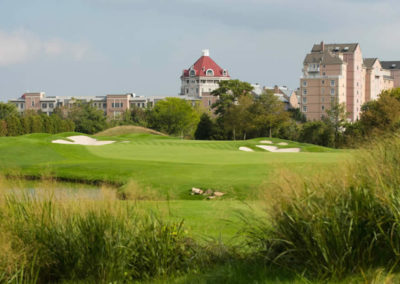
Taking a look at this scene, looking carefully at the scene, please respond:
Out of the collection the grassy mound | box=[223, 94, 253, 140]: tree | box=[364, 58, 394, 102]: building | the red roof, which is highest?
the red roof

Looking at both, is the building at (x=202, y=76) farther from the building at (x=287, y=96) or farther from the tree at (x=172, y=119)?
the tree at (x=172, y=119)

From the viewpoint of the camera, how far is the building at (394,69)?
166 meters

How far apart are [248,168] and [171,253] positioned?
10907mm

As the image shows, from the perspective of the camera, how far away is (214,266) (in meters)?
6.82

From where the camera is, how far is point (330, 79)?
432 feet

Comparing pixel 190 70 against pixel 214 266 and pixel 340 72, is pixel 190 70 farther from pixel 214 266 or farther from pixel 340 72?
pixel 214 266

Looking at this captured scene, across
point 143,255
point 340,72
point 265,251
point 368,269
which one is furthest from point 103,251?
point 340,72

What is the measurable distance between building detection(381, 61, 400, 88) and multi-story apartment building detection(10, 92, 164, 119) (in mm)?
64416

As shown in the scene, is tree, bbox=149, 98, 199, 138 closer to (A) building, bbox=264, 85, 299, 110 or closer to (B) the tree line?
(B) the tree line

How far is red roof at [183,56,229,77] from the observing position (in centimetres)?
18400

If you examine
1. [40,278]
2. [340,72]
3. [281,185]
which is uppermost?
[340,72]

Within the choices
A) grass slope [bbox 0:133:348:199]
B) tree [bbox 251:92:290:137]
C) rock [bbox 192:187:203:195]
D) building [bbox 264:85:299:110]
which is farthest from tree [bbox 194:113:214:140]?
building [bbox 264:85:299:110]

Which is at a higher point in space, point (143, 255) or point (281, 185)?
point (281, 185)

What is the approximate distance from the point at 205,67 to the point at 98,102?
3792 centimetres
